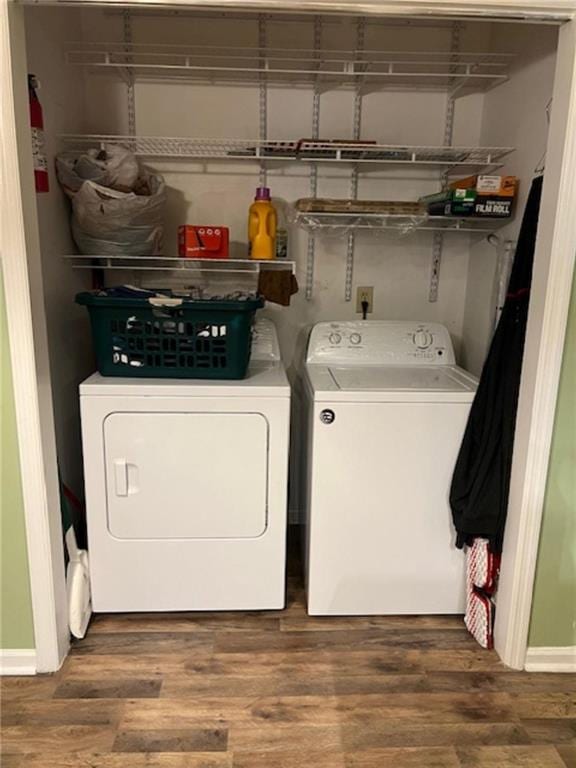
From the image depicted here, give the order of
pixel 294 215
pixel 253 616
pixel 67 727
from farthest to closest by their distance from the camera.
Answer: pixel 294 215
pixel 253 616
pixel 67 727

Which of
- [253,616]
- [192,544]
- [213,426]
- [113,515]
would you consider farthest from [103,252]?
[253,616]

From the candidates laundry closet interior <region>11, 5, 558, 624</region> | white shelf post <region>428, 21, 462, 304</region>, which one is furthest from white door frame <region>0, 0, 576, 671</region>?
white shelf post <region>428, 21, 462, 304</region>

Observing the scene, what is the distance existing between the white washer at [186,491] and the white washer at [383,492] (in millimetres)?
139

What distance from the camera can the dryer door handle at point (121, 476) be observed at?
188 cm

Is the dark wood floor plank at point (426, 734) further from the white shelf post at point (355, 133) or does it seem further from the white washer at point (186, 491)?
the white shelf post at point (355, 133)

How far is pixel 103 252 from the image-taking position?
83.1 inches

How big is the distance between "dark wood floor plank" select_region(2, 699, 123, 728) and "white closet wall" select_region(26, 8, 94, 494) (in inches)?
30.4

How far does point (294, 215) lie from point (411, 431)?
45.7 inches

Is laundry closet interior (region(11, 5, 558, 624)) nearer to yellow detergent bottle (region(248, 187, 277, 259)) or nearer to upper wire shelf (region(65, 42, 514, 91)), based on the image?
upper wire shelf (region(65, 42, 514, 91))

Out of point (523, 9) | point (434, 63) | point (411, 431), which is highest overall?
point (434, 63)

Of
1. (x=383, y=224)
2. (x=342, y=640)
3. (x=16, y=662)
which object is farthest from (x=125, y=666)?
(x=383, y=224)

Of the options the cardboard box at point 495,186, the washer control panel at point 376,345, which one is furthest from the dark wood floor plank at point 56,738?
the cardboard box at point 495,186

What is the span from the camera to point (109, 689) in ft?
5.55

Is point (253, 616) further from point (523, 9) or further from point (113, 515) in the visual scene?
point (523, 9)
